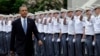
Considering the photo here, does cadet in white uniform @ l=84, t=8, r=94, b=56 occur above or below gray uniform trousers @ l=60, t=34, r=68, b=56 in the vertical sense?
above

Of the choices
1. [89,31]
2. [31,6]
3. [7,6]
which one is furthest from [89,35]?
[7,6]

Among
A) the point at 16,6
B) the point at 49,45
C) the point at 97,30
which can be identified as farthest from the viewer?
the point at 16,6

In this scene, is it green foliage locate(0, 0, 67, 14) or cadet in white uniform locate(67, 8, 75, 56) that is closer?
cadet in white uniform locate(67, 8, 75, 56)

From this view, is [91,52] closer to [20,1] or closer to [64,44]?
[64,44]

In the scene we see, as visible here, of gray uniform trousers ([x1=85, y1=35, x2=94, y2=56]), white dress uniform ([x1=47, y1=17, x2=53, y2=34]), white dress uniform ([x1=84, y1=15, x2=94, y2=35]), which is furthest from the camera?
white dress uniform ([x1=47, y1=17, x2=53, y2=34])

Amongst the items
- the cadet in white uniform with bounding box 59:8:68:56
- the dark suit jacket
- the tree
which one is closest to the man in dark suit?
the dark suit jacket

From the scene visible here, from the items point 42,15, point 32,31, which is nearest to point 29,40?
point 32,31

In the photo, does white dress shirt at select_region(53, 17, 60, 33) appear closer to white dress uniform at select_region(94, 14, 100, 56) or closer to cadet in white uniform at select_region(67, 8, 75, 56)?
cadet in white uniform at select_region(67, 8, 75, 56)

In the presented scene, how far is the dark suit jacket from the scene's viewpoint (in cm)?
1173

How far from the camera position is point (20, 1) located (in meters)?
34.0

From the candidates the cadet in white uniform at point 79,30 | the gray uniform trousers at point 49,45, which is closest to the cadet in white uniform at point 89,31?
the cadet in white uniform at point 79,30

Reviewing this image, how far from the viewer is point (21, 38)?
462 inches

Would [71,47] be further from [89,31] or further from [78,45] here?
[89,31]

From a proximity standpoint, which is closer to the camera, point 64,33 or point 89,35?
point 89,35
